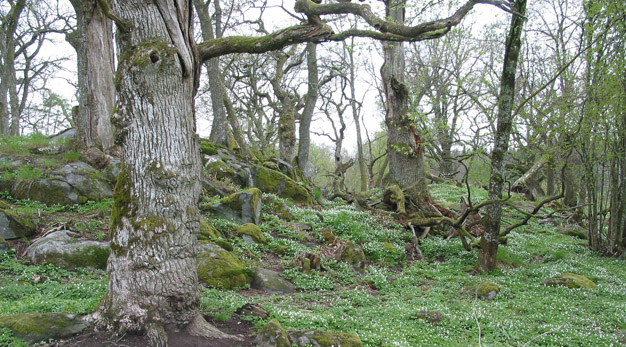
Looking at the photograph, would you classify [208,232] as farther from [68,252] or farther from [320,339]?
[320,339]

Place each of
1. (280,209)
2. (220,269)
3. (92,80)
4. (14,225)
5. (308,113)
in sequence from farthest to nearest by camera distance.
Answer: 1. (308,113)
2. (280,209)
3. (92,80)
4. (14,225)
5. (220,269)

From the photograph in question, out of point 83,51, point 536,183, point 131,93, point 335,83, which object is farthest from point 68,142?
point 536,183

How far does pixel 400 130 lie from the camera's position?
46.6 feet

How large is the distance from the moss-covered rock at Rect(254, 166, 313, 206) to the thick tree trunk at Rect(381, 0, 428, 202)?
375cm

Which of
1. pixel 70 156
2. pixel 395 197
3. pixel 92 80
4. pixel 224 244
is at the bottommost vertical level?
pixel 224 244

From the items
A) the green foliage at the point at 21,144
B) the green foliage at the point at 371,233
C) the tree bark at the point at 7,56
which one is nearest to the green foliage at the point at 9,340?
the green foliage at the point at 371,233

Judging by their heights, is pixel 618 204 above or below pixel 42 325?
above

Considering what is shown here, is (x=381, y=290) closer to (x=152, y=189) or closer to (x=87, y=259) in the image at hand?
(x=152, y=189)

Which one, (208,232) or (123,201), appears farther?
(208,232)

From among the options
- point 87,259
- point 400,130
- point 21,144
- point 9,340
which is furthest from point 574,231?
point 21,144

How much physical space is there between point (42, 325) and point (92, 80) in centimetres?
918

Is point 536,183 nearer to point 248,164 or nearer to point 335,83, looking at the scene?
point 335,83

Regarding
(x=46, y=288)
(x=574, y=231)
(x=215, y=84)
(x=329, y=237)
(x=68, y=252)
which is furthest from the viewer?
(x=215, y=84)

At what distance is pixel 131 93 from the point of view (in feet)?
15.7
